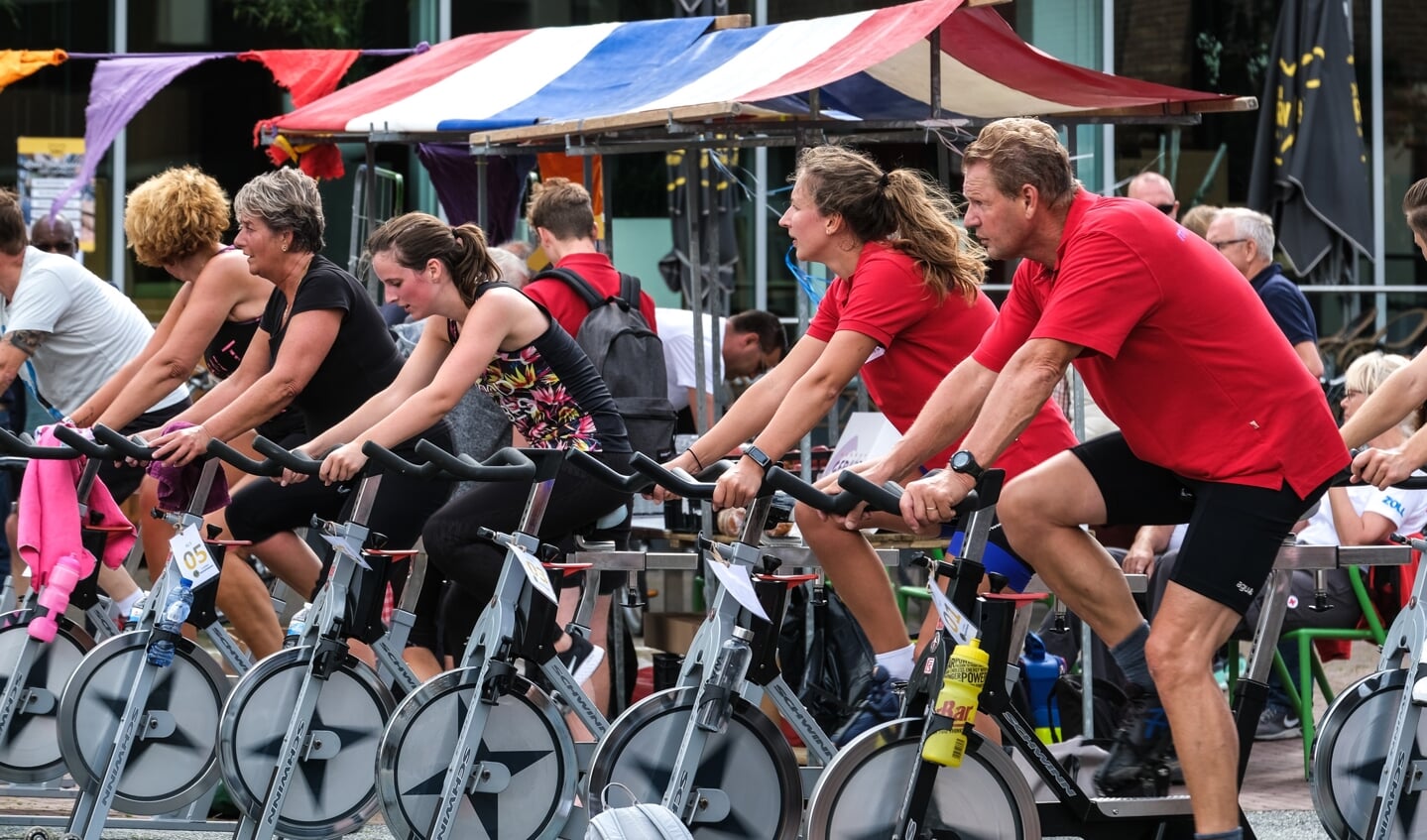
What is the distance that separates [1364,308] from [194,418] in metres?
9.79

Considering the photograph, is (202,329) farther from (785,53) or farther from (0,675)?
(785,53)

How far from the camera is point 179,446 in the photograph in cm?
539

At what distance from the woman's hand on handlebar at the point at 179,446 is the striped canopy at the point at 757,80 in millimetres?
2154

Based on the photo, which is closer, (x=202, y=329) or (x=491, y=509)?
(x=491, y=509)

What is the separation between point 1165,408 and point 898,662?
110 cm

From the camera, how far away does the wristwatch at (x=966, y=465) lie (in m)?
4.02

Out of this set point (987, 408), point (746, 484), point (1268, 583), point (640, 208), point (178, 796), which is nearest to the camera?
point (987, 408)

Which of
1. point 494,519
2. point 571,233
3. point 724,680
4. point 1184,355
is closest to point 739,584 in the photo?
point 724,680

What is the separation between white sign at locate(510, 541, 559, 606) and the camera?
486cm

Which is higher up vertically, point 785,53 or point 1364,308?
point 785,53

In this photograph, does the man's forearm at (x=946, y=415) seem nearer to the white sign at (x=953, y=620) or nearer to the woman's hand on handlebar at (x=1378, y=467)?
the white sign at (x=953, y=620)

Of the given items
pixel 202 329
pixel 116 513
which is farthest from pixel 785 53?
pixel 116 513

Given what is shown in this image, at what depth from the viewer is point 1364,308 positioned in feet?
44.6

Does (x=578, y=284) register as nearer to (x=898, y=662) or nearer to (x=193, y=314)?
(x=193, y=314)
